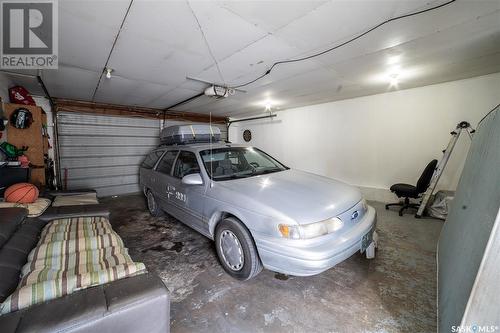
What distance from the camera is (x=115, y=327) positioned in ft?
3.52

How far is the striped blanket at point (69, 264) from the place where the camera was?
112cm

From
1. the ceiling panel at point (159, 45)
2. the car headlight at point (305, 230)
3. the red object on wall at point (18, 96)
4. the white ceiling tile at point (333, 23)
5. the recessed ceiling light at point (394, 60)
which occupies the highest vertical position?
the recessed ceiling light at point (394, 60)

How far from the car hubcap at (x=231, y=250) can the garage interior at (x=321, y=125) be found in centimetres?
16

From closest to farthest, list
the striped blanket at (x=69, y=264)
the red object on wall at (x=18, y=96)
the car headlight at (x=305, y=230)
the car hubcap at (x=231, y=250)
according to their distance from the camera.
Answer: the striped blanket at (x=69, y=264) → the car headlight at (x=305, y=230) → the car hubcap at (x=231, y=250) → the red object on wall at (x=18, y=96)

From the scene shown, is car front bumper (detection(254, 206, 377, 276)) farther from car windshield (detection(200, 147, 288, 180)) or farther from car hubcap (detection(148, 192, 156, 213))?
car hubcap (detection(148, 192, 156, 213))

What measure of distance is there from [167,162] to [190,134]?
0.74 metres

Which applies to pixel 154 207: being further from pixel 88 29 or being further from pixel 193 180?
pixel 88 29

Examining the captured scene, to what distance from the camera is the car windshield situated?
2576 mm

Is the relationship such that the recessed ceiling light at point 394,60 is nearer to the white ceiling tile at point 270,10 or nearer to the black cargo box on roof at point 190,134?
the white ceiling tile at point 270,10

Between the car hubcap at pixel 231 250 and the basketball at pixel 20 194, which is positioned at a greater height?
the basketball at pixel 20 194

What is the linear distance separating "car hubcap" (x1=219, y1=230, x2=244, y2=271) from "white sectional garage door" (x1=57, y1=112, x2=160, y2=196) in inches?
201

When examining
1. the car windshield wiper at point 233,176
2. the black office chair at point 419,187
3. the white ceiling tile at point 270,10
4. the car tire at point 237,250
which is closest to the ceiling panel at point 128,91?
the car windshield wiper at point 233,176

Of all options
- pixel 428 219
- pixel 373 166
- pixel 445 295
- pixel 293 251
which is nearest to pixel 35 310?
pixel 293 251

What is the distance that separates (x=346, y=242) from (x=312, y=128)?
4.71 m
